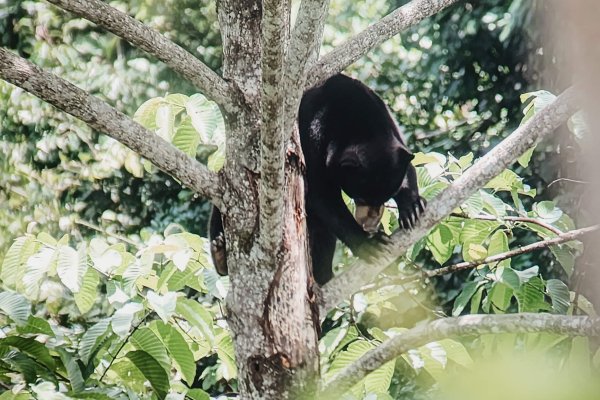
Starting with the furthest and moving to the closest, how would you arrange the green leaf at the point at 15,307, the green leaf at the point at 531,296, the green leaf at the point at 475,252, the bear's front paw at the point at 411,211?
the bear's front paw at the point at 411,211 < the green leaf at the point at 475,252 < the green leaf at the point at 531,296 < the green leaf at the point at 15,307

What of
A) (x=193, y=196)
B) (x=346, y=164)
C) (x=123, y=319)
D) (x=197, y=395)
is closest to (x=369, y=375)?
(x=197, y=395)

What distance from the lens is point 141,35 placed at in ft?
6.76

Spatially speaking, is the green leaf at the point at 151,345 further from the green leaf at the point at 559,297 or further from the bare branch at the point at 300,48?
the green leaf at the point at 559,297

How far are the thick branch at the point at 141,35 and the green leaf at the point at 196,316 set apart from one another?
69 centimetres

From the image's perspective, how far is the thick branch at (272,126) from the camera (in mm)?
1672

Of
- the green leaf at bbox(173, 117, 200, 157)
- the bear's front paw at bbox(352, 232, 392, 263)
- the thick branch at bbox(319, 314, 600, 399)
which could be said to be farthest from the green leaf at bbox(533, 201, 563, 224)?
the green leaf at bbox(173, 117, 200, 157)

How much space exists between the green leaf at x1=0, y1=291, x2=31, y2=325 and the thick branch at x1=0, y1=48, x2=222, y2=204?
0.58 m

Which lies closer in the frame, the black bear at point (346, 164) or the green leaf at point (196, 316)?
the green leaf at point (196, 316)

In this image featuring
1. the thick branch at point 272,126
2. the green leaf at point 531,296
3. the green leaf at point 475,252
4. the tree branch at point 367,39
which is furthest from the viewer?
the green leaf at point 475,252

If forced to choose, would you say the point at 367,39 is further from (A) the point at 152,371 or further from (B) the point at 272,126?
(A) the point at 152,371

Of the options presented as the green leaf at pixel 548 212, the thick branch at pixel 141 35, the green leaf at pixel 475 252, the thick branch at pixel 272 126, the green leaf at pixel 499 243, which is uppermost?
the thick branch at pixel 141 35

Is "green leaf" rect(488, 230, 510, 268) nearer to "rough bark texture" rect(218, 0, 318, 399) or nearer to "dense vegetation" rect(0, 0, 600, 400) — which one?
"dense vegetation" rect(0, 0, 600, 400)

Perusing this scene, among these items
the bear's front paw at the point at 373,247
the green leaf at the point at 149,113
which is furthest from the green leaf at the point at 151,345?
the green leaf at the point at 149,113

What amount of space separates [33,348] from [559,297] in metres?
1.55
